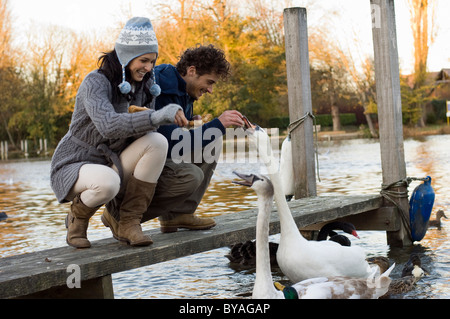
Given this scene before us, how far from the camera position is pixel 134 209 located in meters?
3.88

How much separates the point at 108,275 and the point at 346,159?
15219mm

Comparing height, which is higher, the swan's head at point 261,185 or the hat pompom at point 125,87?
the hat pompom at point 125,87

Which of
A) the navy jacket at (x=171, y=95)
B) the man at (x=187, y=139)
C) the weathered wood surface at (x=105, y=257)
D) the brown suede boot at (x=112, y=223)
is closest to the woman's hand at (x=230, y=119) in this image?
the man at (x=187, y=139)

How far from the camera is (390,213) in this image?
253 inches

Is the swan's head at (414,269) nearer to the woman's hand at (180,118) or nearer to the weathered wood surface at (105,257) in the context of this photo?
the weathered wood surface at (105,257)

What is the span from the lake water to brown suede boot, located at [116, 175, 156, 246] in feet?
4.01

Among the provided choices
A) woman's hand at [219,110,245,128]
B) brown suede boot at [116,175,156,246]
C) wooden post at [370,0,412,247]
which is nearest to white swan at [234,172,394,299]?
woman's hand at [219,110,245,128]

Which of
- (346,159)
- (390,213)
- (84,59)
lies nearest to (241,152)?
(346,159)

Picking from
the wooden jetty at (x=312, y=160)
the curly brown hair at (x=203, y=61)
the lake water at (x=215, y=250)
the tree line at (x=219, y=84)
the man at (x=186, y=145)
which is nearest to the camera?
the man at (x=186, y=145)

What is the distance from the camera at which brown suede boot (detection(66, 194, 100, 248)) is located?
3768mm

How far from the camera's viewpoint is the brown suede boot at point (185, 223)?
439cm

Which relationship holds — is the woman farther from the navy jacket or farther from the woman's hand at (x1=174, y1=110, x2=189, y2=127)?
the navy jacket

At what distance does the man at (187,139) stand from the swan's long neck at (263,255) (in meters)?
0.59
